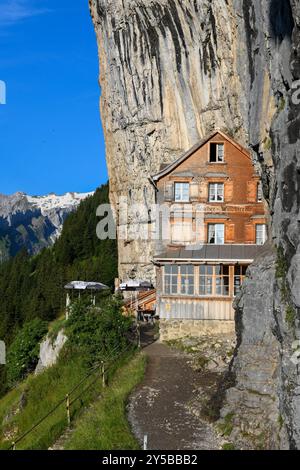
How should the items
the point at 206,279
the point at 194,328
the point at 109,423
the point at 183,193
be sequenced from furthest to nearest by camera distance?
1. the point at 183,193
2. the point at 194,328
3. the point at 206,279
4. the point at 109,423

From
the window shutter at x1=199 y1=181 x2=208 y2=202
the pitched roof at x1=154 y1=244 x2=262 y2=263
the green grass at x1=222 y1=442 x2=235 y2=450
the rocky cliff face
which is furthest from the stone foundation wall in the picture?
the green grass at x1=222 y1=442 x2=235 y2=450

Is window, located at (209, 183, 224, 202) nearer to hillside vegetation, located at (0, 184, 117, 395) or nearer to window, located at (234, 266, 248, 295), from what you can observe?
window, located at (234, 266, 248, 295)

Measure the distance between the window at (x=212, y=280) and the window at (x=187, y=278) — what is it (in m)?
0.46

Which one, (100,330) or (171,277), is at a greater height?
(171,277)

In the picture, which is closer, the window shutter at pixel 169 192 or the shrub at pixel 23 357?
the window shutter at pixel 169 192

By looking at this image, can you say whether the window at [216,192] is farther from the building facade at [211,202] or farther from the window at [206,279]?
the window at [206,279]

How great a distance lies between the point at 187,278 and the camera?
30.6 meters

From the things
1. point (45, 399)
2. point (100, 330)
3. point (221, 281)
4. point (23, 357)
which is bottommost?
point (23, 357)

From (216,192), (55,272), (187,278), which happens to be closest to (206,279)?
(187,278)

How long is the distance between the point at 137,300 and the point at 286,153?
937 inches

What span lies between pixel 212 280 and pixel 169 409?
11.4 meters

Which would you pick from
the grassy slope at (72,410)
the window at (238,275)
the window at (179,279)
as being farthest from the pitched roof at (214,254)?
the grassy slope at (72,410)

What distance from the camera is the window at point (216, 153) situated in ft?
110

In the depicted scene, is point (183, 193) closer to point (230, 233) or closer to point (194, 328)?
point (230, 233)
